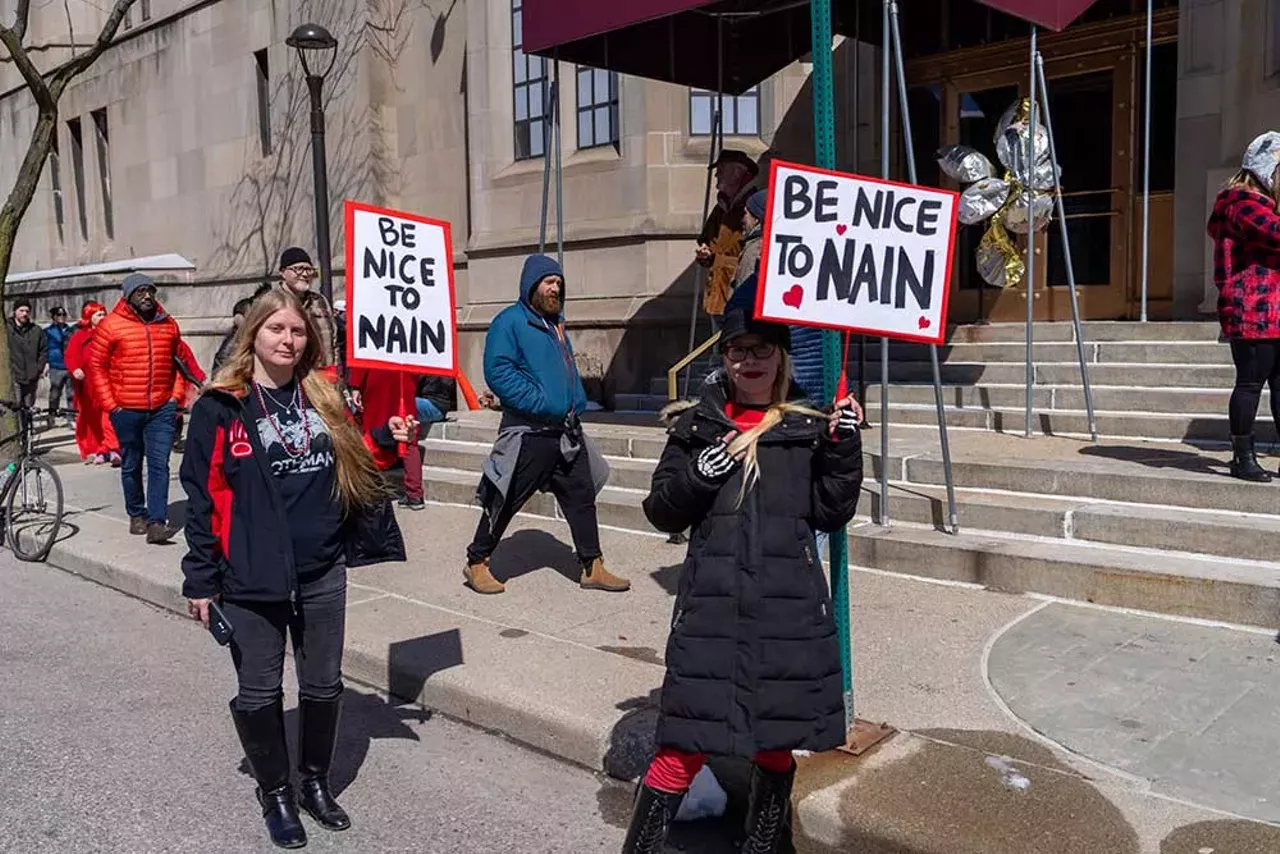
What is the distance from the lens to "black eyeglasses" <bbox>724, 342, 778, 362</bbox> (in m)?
3.33

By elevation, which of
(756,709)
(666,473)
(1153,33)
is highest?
(1153,33)

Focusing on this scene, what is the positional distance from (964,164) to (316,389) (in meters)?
7.56

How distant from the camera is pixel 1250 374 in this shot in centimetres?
620

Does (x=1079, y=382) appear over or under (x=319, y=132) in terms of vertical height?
under

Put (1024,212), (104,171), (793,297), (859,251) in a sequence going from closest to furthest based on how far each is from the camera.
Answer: (793,297)
(859,251)
(1024,212)
(104,171)

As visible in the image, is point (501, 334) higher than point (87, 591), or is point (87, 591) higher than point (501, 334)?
point (501, 334)

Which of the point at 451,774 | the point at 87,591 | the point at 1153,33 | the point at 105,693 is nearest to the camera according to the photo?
the point at 451,774

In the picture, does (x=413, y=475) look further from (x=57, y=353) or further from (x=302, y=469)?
(x=57, y=353)

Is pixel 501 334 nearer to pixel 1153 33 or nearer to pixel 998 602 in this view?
pixel 998 602

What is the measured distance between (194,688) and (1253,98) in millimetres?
8670

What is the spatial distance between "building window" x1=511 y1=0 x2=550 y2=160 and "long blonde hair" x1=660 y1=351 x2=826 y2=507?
9960mm

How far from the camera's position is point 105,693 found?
214 inches

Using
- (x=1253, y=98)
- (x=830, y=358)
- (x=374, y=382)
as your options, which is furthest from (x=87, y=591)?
(x=1253, y=98)

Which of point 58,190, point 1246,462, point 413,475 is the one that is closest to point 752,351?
point 1246,462
